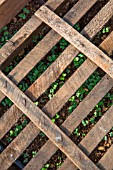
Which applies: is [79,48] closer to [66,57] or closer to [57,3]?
[66,57]

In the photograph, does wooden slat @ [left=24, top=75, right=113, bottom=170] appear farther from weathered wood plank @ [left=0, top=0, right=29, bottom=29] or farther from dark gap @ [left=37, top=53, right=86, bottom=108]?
weathered wood plank @ [left=0, top=0, right=29, bottom=29]

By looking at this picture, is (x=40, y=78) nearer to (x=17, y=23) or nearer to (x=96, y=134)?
(x=96, y=134)

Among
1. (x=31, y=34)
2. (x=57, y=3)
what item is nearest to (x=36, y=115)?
(x=31, y=34)

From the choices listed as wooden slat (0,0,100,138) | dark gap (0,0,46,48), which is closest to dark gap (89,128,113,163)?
wooden slat (0,0,100,138)

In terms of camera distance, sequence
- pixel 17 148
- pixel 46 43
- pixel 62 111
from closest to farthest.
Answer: pixel 17 148 → pixel 46 43 → pixel 62 111

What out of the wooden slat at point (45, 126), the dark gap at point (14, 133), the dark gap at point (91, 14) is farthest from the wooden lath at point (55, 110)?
the dark gap at point (91, 14)

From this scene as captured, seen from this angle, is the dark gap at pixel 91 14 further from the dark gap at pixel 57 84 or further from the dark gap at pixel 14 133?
the dark gap at pixel 14 133
